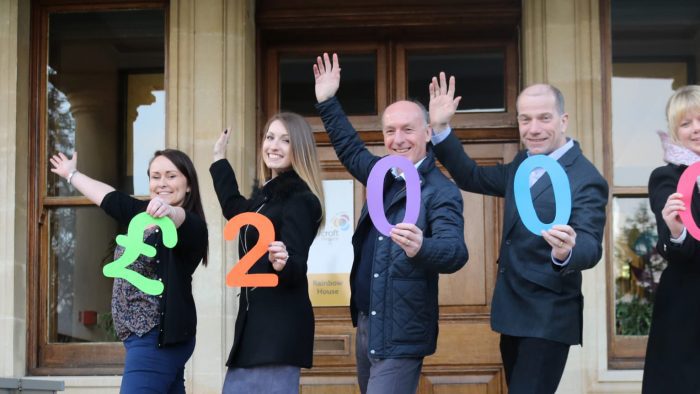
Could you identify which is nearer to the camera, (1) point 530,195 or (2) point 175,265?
(1) point 530,195

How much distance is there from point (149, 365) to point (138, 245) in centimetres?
52

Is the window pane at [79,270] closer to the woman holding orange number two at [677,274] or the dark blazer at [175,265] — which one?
the dark blazer at [175,265]

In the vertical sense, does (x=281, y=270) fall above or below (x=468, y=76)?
below

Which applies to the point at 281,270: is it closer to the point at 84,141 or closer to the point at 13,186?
the point at 13,186

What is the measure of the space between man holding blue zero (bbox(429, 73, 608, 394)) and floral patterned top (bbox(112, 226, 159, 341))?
1.45 m

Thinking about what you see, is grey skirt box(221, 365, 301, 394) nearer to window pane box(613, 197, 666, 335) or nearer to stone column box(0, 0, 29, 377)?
stone column box(0, 0, 29, 377)

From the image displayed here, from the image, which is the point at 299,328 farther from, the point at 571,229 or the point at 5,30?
the point at 5,30

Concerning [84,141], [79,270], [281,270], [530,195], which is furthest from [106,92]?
[530,195]

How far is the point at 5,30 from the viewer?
677cm

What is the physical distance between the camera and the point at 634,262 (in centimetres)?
670

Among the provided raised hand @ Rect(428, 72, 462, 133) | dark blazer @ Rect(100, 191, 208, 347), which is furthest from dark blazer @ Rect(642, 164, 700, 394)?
dark blazer @ Rect(100, 191, 208, 347)

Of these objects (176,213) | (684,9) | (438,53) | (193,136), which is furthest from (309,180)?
(684,9)

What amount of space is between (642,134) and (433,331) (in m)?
2.81

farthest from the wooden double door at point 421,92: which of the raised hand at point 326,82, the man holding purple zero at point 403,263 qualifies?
the man holding purple zero at point 403,263
